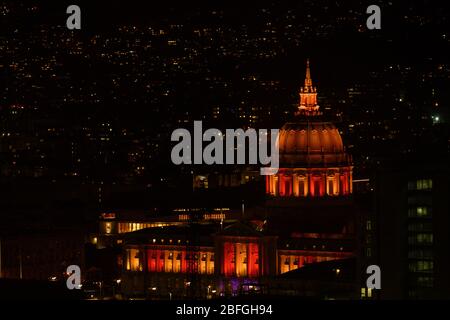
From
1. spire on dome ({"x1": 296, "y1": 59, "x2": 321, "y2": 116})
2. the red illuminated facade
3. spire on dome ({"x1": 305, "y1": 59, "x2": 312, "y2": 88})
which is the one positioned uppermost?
spire on dome ({"x1": 305, "y1": 59, "x2": 312, "y2": 88})

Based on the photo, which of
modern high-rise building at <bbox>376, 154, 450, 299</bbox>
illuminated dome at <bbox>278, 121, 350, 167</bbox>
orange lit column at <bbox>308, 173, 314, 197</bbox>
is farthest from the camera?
illuminated dome at <bbox>278, 121, 350, 167</bbox>

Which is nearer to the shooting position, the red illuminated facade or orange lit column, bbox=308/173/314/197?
the red illuminated facade

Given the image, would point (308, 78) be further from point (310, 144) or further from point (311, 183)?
point (311, 183)

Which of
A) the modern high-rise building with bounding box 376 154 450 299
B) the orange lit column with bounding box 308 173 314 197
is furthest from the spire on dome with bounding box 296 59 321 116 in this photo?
the modern high-rise building with bounding box 376 154 450 299

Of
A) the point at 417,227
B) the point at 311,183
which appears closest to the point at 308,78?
the point at 311,183

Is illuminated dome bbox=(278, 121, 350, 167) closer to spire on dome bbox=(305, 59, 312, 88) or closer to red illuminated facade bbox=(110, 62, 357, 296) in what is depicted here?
red illuminated facade bbox=(110, 62, 357, 296)
